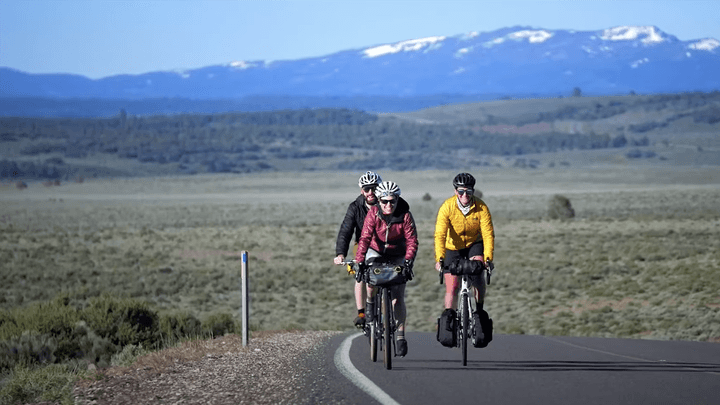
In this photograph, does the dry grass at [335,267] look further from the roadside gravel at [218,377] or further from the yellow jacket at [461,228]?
the yellow jacket at [461,228]

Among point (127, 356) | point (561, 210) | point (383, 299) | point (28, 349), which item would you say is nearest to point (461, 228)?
point (383, 299)

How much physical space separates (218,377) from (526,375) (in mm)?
2691

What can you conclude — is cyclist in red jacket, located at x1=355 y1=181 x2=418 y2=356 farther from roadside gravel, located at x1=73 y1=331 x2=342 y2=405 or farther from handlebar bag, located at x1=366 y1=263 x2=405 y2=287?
roadside gravel, located at x1=73 y1=331 x2=342 y2=405

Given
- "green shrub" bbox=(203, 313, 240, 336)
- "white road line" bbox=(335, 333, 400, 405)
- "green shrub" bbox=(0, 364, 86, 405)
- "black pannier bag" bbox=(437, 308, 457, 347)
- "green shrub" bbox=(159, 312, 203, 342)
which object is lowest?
"green shrub" bbox=(203, 313, 240, 336)

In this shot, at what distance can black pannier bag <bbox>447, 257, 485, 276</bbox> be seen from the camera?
964 cm

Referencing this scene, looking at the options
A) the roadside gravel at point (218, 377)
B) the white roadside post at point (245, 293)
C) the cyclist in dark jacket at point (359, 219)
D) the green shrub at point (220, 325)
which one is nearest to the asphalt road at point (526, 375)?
the roadside gravel at point (218, 377)

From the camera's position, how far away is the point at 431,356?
10.8 metres

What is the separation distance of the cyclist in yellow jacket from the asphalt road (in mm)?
863

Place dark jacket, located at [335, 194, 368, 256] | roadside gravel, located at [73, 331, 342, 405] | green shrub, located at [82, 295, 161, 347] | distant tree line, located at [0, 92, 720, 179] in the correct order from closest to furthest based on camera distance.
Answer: roadside gravel, located at [73, 331, 342, 405], dark jacket, located at [335, 194, 368, 256], green shrub, located at [82, 295, 161, 347], distant tree line, located at [0, 92, 720, 179]

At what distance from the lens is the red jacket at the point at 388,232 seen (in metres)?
9.50

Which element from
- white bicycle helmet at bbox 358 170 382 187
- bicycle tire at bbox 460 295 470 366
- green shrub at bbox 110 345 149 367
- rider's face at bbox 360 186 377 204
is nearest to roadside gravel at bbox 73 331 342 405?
green shrub at bbox 110 345 149 367

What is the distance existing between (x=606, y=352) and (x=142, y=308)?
6.73 m

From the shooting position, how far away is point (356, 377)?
9180 mm

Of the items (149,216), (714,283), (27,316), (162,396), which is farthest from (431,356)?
(149,216)
